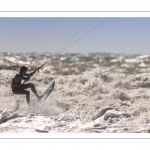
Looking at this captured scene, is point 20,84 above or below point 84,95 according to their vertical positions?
above

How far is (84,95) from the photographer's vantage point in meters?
8.19

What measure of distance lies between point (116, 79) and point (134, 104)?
226 centimetres

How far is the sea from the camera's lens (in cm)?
641

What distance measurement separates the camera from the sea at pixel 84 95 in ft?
21.0

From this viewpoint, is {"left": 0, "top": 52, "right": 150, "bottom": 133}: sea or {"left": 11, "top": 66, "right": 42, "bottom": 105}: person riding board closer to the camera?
{"left": 0, "top": 52, "right": 150, "bottom": 133}: sea

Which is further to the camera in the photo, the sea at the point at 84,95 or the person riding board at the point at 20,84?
the person riding board at the point at 20,84

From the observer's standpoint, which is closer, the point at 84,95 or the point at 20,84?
the point at 20,84
